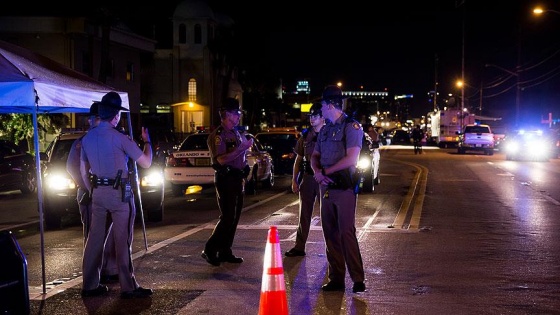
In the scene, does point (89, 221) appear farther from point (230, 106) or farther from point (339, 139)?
point (339, 139)

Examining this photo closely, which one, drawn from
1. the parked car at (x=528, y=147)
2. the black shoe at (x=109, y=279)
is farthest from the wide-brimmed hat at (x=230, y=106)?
the parked car at (x=528, y=147)

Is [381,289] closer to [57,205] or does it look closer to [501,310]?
[501,310]

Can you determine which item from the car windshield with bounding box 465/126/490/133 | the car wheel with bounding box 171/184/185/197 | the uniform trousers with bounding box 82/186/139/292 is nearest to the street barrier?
the uniform trousers with bounding box 82/186/139/292

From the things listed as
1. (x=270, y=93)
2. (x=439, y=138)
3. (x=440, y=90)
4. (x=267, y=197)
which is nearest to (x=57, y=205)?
(x=267, y=197)

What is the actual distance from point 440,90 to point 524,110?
37.6 m

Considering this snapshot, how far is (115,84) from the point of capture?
A: 44344 mm

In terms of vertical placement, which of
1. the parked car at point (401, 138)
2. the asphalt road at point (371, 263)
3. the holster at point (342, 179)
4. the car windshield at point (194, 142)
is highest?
the holster at point (342, 179)

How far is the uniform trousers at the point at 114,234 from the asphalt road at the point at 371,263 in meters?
0.25

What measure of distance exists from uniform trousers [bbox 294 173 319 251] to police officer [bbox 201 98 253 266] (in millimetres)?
1020

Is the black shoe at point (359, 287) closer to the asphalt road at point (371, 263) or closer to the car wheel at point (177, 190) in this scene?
the asphalt road at point (371, 263)

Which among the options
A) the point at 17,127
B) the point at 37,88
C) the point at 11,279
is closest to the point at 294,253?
the point at 37,88

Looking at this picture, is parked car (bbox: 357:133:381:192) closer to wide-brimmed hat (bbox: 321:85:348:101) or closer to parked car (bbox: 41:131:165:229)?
parked car (bbox: 41:131:165:229)

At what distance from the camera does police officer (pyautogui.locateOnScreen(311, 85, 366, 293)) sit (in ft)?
26.7

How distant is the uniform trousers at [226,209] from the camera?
32.1 feet
